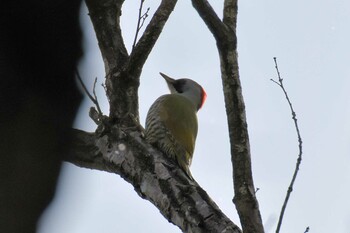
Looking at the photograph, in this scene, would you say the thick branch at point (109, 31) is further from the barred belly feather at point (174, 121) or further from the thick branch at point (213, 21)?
the barred belly feather at point (174, 121)

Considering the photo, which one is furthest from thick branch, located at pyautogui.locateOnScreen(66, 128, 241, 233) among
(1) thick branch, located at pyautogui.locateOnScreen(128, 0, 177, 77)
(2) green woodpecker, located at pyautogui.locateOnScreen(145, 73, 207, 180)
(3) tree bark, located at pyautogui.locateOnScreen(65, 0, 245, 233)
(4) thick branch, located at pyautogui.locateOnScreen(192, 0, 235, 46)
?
(2) green woodpecker, located at pyautogui.locateOnScreen(145, 73, 207, 180)

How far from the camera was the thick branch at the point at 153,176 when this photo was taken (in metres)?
2.88

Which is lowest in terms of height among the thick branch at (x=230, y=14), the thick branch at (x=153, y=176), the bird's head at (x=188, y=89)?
the thick branch at (x=153, y=176)

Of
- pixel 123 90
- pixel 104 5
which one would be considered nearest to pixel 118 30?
pixel 104 5

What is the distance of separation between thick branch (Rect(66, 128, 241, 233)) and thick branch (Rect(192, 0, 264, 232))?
9 cm

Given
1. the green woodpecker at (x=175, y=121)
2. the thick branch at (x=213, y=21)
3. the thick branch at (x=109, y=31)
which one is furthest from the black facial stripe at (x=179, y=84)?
the thick branch at (x=213, y=21)

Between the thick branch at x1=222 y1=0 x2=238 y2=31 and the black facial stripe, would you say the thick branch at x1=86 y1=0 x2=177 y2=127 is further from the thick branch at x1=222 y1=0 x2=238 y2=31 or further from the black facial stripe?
the black facial stripe

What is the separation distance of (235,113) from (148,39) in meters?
0.75

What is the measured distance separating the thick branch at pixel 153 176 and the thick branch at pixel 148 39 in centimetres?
36

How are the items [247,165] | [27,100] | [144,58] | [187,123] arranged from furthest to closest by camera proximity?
[187,123]
[144,58]
[27,100]
[247,165]

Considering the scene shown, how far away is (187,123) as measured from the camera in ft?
19.4

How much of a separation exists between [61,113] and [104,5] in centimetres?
89

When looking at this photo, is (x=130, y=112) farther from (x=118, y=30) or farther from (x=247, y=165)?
(x=247, y=165)

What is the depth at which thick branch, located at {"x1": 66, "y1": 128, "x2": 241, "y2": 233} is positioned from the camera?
288 centimetres
